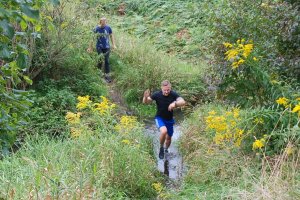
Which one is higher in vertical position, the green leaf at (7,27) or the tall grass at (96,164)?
the green leaf at (7,27)

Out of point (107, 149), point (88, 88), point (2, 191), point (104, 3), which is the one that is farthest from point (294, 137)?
point (104, 3)

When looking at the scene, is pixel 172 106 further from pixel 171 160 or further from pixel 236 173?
pixel 236 173

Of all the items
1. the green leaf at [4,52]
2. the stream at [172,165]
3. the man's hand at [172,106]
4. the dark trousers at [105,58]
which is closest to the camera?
the green leaf at [4,52]

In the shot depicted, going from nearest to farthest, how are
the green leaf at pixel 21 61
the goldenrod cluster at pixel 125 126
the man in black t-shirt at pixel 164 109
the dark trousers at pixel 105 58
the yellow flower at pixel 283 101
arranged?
the green leaf at pixel 21 61, the yellow flower at pixel 283 101, the goldenrod cluster at pixel 125 126, the man in black t-shirt at pixel 164 109, the dark trousers at pixel 105 58

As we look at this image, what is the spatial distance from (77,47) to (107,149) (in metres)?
5.61

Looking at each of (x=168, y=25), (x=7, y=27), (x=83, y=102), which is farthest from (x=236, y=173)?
(x=168, y=25)

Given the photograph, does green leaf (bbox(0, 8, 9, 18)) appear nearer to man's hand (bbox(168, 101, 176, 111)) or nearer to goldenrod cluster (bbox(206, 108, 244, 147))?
goldenrod cluster (bbox(206, 108, 244, 147))

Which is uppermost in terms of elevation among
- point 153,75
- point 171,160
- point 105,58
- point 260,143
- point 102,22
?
point 102,22

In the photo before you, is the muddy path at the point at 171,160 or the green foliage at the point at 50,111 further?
the green foliage at the point at 50,111

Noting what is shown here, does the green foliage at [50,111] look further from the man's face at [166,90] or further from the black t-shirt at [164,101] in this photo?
the man's face at [166,90]

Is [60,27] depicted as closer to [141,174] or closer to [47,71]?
[47,71]

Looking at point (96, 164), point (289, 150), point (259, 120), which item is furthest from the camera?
point (96, 164)

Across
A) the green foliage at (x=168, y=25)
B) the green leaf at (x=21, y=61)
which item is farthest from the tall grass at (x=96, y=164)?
the green foliage at (x=168, y=25)

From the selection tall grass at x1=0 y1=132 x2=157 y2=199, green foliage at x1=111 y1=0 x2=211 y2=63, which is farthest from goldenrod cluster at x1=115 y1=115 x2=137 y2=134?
green foliage at x1=111 y1=0 x2=211 y2=63
